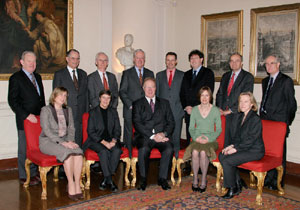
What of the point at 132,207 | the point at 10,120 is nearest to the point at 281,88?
the point at 132,207

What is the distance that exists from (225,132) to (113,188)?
169cm

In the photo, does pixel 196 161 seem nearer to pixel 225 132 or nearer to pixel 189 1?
pixel 225 132

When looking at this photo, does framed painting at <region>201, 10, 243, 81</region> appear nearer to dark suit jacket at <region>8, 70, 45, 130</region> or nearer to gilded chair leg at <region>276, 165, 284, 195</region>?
gilded chair leg at <region>276, 165, 284, 195</region>

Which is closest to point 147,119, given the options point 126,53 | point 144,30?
point 126,53

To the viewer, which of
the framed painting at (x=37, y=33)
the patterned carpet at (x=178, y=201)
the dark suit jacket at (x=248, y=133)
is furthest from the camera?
the framed painting at (x=37, y=33)

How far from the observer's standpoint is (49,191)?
177 inches

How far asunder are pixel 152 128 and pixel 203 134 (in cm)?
70

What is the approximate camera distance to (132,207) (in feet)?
13.1

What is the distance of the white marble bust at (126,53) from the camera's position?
650cm

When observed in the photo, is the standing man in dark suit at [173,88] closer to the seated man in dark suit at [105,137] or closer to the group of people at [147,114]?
the group of people at [147,114]

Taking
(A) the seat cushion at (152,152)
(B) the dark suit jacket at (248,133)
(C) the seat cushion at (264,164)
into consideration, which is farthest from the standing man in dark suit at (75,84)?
(C) the seat cushion at (264,164)

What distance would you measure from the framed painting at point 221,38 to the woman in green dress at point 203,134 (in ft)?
Answer: 6.28

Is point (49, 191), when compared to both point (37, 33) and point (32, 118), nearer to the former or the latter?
point (32, 118)

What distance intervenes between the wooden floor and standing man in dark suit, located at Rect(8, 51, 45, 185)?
0.79 feet
